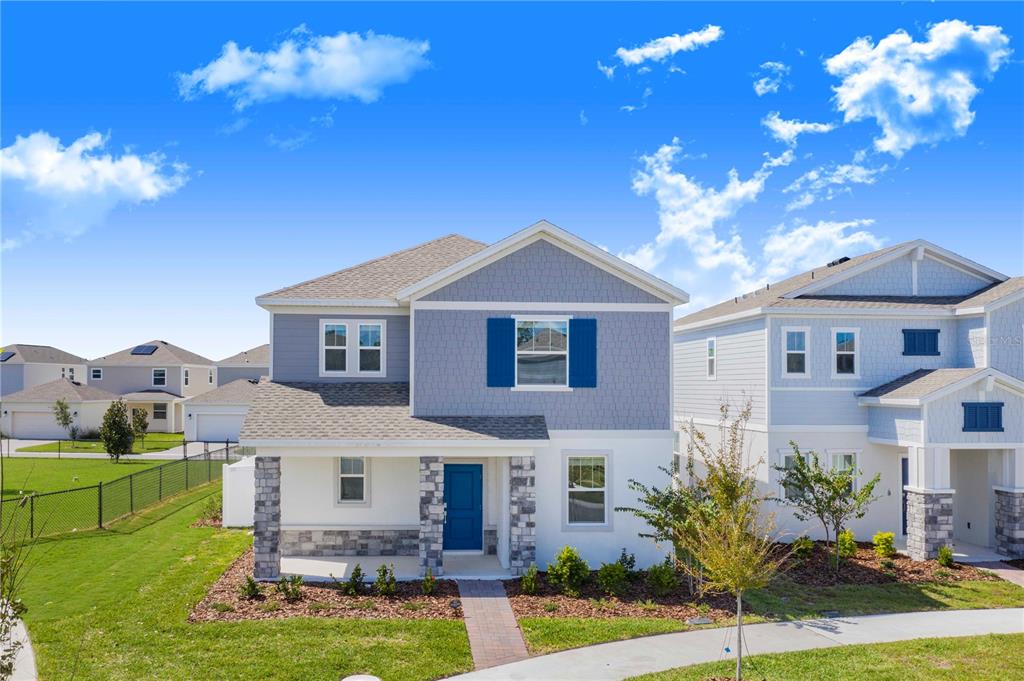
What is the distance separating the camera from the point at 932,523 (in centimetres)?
1688

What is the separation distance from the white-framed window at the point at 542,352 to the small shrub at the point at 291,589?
19.7 feet

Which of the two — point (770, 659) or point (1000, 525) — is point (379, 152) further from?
point (1000, 525)

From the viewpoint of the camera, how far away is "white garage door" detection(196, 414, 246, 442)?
42.8 meters

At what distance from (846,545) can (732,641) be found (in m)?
7.15

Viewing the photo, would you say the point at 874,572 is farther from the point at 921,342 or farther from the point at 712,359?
the point at 712,359

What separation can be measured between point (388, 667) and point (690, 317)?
18.2 metres

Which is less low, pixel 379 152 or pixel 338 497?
pixel 379 152

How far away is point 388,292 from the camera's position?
17.2 meters

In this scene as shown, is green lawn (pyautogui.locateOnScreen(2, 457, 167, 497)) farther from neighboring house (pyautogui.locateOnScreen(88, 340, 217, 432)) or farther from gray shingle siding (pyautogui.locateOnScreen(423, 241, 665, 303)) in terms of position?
gray shingle siding (pyautogui.locateOnScreen(423, 241, 665, 303))

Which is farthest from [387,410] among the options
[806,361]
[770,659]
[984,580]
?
[984,580]

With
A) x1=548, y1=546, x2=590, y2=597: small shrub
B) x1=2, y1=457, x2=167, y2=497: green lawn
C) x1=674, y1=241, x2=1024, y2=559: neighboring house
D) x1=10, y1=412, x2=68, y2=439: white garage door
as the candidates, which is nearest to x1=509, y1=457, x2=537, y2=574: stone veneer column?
x1=548, y1=546, x2=590, y2=597: small shrub

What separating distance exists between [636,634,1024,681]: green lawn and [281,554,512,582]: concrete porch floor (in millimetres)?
5464

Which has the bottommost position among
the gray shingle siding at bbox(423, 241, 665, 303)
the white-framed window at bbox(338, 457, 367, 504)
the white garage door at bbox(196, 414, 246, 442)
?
the white garage door at bbox(196, 414, 246, 442)

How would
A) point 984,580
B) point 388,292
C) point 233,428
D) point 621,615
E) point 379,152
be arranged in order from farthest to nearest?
point 233,428
point 379,152
point 388,292
point 984,580
point 621,615
